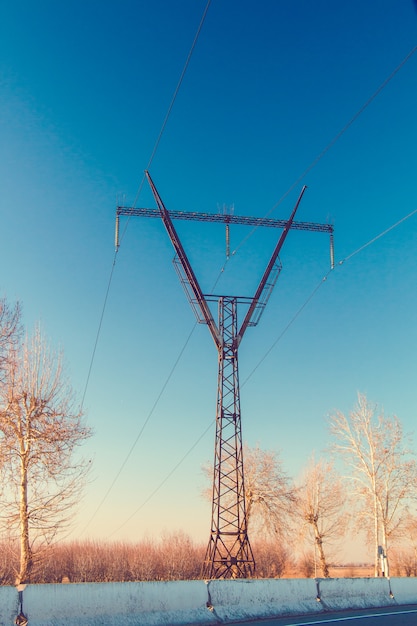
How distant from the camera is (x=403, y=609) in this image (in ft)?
52.6

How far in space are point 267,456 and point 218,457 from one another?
105ft

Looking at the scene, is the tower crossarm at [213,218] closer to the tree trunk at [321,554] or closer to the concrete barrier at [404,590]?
the concrete barrier at [404,590]

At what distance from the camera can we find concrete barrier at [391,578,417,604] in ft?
57.7

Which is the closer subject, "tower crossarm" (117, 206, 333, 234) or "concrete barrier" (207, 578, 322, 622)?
"concrete barrier" (207, 578, 322, 622)

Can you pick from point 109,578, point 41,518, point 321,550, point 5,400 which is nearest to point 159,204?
point 5,400

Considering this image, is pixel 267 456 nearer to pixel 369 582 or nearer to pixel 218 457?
pixel 218 457

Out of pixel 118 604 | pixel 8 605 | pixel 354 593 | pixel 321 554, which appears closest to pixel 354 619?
pixel 354 593

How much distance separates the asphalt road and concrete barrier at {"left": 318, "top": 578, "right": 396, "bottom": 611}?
36 cm

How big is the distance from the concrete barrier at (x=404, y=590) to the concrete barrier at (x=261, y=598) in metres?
4.18

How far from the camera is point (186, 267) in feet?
94.7

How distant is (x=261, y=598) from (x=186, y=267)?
1801 centimetres

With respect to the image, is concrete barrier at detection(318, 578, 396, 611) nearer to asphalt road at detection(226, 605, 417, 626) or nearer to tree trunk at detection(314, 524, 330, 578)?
asphalt road at detection(226, 605, 417, 626)

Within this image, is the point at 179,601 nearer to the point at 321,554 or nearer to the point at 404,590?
the point at 404,590

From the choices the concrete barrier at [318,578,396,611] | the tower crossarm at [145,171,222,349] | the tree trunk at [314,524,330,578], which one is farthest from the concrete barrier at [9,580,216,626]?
the tree trunk at [314,524,330,578]
